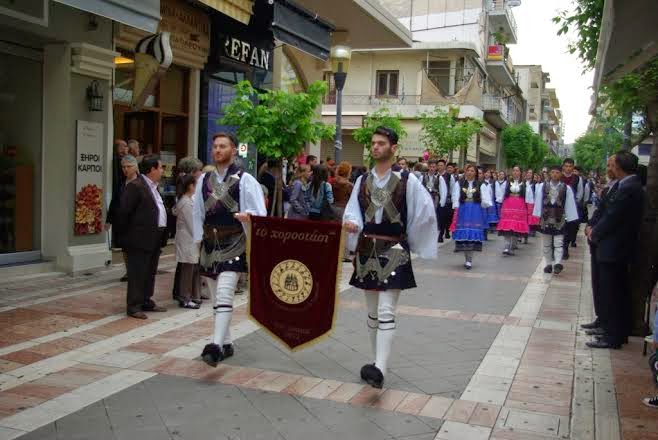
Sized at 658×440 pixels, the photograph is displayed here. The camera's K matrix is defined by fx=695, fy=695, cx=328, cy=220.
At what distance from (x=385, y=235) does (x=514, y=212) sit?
1172 centimetres

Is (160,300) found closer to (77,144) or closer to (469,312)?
(77,144)

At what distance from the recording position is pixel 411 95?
121 ft

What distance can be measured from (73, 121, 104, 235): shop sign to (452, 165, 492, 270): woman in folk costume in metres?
6.54

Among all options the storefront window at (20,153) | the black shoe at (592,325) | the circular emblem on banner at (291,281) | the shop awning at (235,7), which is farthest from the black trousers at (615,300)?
the storefront window at (20,153)

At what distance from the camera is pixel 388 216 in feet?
17.2

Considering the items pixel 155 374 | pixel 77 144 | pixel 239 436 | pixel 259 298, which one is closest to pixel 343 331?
pixel 259 298

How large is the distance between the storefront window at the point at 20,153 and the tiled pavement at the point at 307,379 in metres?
1.40

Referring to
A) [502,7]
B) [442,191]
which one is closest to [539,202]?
[442,191]

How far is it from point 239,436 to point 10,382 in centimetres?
203

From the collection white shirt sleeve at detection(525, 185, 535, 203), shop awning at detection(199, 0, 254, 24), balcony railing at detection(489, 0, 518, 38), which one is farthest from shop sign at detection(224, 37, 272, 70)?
balcony railing at detection(489, 0, 518, 38)

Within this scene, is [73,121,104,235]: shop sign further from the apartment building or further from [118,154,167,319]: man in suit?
the apartment building

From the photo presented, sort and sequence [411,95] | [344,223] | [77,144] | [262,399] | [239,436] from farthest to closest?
[411,95], [77,144], [344,223], [262,399], [239,436]

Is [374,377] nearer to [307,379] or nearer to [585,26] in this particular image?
[307,379]

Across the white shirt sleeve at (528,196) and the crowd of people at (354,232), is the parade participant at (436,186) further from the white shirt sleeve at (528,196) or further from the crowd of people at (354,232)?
the crowd of people at (354,232)
